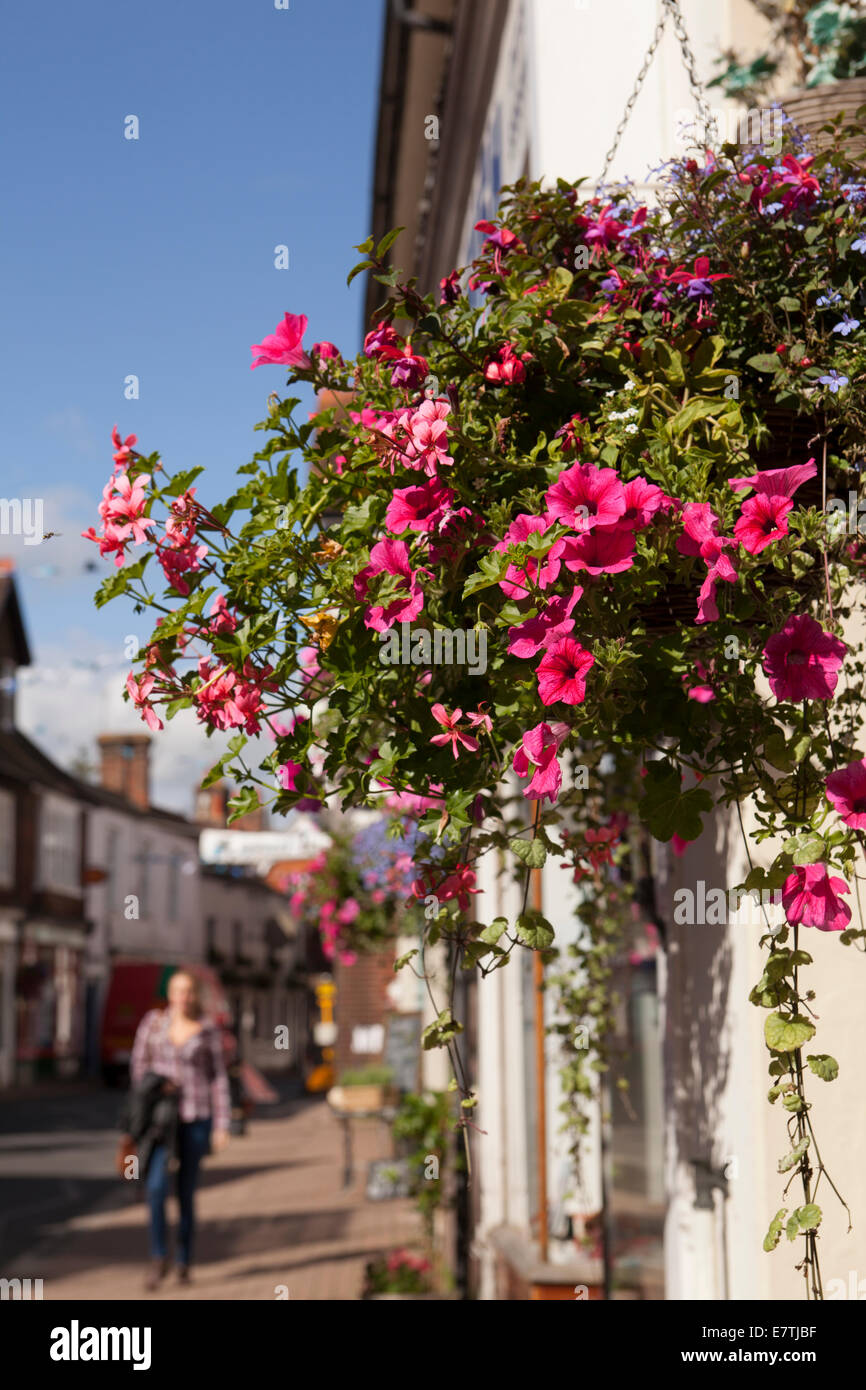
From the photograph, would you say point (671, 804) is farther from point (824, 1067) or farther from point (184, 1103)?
point (184, 1103)

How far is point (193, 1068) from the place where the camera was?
26.0 ft

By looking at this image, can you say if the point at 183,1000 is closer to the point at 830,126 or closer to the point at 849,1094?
the point at 849,1094

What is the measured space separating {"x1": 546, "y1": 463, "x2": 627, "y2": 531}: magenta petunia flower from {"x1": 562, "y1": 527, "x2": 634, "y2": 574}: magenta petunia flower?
0.02 metres

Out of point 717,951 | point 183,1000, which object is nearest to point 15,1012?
point 183,1000

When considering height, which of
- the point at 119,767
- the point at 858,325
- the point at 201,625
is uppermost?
the point at 119,767

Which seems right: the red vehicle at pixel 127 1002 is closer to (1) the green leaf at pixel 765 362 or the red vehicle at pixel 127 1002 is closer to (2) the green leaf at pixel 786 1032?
(1) the green leaf at pixel 765 362

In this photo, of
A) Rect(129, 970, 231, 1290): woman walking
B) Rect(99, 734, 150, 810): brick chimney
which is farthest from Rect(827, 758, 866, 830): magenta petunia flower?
Rect(99, 734, 150, 810): brick chimney

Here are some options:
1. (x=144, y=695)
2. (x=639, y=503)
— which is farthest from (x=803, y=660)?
(x=144, y=695)

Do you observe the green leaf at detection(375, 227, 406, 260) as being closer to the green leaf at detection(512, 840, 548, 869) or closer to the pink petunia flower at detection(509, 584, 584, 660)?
the pink petunia flower at detection(509, 584, 584, 660)

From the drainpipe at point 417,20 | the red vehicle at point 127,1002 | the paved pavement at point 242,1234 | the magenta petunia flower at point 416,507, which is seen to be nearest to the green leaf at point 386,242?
the magenta petunia flower at point 416,507

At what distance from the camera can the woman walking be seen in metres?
7.86

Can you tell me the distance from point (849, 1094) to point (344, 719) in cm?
128

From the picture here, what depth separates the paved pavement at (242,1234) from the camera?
27.9 ft
